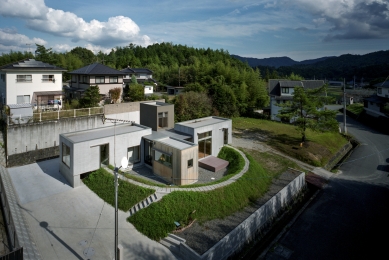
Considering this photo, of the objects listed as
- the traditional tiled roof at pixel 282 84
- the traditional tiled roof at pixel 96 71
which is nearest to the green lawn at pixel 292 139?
the traditional tiled roof at pixel 282 84

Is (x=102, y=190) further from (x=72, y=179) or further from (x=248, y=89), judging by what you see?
(x=248, y=89)

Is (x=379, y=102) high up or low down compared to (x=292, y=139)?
up

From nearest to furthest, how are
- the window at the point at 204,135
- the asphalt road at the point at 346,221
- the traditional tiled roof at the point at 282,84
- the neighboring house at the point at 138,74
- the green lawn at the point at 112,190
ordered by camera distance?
the asphalt road at the point at 346,221 → the green lawn at the point at 112,190 → the window at the point at 204,135 → the traditional tiled roof at the point at 282,84 → the neighboring house at the point at 138,74

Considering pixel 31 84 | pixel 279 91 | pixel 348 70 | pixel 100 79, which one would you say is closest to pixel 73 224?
pixel 31 84

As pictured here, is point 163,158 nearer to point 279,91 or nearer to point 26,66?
point 26,66

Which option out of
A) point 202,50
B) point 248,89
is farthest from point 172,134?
point 202,50

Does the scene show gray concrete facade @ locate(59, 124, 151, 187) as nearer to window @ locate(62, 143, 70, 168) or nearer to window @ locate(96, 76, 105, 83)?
window @ locate(62, 143, 70, 168)

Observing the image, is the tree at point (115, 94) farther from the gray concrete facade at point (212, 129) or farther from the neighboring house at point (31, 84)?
the gray concrete facade at point (212, 129)
